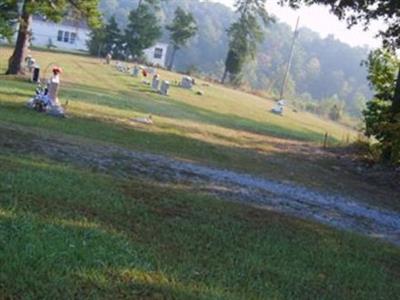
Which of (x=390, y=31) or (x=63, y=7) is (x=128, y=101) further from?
(x=390, y=31)

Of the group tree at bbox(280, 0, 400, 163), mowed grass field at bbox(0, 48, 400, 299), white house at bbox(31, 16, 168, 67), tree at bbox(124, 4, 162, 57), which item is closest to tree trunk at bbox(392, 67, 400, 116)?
tree at bbox(280, 0, 400, 163)

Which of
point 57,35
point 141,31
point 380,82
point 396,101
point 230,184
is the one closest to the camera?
→ point 230,184

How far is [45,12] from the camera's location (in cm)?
2753

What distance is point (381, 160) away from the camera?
2170 cm

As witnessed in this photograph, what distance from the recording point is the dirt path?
11.3m

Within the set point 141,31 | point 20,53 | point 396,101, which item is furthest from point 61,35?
point 396,101

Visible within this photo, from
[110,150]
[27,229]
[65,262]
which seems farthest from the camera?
[110,150]

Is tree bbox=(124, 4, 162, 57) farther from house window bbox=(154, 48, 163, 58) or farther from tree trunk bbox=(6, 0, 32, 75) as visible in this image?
tree trunk bbox=(6, 0, 32, 75)

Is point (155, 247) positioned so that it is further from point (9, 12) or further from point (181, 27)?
point (181, 27)

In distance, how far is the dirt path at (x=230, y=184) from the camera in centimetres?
1134

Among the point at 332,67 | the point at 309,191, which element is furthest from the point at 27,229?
the point at 332,67

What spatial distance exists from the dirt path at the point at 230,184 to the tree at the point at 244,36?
58.2 m

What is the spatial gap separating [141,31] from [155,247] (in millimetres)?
62236

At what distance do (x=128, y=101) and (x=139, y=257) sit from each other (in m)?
23.3
